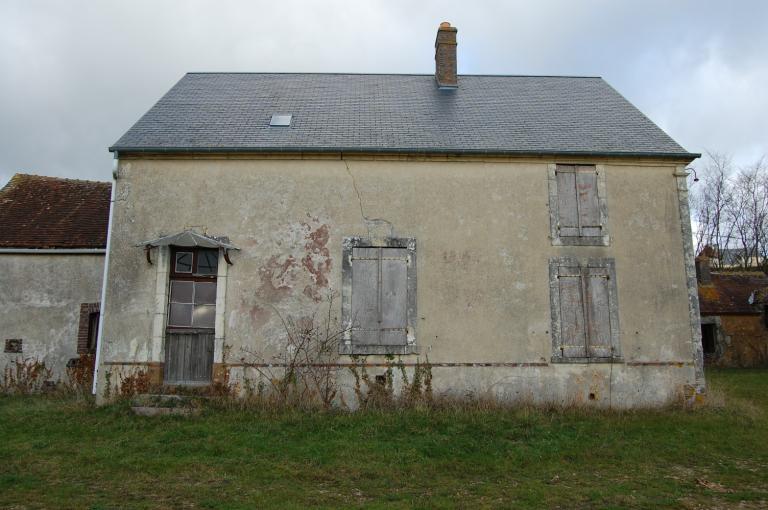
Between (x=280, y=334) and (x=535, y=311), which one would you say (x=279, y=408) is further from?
(x=535, y=311)

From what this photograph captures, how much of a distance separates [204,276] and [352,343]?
8.83 ft

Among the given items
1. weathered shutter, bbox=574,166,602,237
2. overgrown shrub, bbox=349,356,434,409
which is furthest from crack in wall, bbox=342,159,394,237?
weathered shutter, bbox=574,166,602,237

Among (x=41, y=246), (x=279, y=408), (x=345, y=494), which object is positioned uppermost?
(x=41, y=246)

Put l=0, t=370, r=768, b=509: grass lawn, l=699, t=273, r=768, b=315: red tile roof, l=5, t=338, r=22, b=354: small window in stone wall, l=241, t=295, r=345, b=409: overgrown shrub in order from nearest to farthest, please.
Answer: l=0, t=370, r=768, b=509: grass lawn
l=241, t=295, r=345, b=409: overgrown shrub
l=5, t=338, r=22, b=354: small window in stone wall
l=699, t=273, r=768, b=315: red tile roof

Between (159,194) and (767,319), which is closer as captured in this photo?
(159,194)

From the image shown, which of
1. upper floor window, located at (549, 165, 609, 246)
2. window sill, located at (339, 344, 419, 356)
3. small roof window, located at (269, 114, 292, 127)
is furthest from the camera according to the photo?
small roof window, located at (269, 114, 292, 127)

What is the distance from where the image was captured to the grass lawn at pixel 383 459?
5242 millimetres

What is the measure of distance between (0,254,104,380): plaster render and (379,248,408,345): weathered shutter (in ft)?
19.3

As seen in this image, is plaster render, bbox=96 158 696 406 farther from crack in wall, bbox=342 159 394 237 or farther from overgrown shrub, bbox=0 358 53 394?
overgrown shrub, bbox=0 358 53 394

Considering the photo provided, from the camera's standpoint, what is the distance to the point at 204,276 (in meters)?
9.41

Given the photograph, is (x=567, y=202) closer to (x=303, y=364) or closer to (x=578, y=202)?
(x=578, y=202)

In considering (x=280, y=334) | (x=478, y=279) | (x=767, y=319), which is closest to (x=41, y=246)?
(x=280, y=334)

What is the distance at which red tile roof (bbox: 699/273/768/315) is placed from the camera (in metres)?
19.1

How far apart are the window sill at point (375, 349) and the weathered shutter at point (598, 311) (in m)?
2.87
